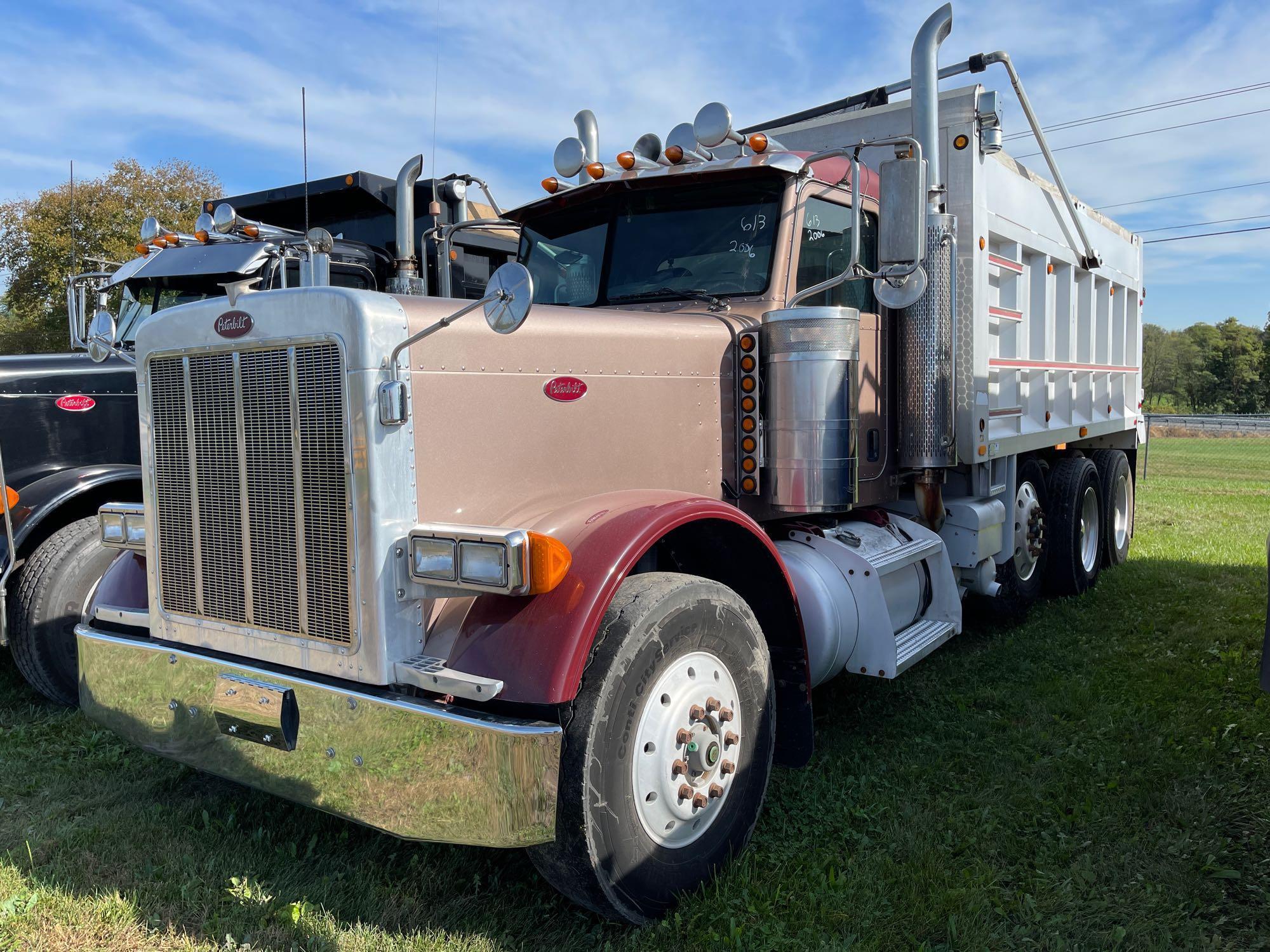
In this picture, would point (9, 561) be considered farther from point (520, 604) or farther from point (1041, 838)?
point (1041, 838)

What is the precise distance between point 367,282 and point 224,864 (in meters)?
4.06

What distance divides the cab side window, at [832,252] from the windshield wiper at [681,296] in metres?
0.38

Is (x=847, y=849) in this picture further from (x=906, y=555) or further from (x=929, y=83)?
(x=929, y=83)

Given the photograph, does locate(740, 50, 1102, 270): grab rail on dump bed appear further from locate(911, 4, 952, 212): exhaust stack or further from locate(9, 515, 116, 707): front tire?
locate(9, 515, 116, 707): front tire

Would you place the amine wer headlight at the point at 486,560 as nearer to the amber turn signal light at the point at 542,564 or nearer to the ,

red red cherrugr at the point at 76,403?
the amber turn signal light at the point at 542,564

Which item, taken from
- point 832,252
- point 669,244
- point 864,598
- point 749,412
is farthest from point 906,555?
point 669,244

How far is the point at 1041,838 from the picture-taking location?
136 inches

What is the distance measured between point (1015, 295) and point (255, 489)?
15.3 feet

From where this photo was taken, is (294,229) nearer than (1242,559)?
Yes

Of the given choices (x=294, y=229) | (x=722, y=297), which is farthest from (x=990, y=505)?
(x=294, y=229)

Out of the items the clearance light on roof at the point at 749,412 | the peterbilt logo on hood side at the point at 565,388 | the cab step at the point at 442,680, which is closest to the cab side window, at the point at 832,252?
the clearance light on roof at the point at 749,412

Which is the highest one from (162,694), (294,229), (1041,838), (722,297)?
(294,229)

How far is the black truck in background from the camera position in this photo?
468cm

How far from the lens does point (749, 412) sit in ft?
12.7
